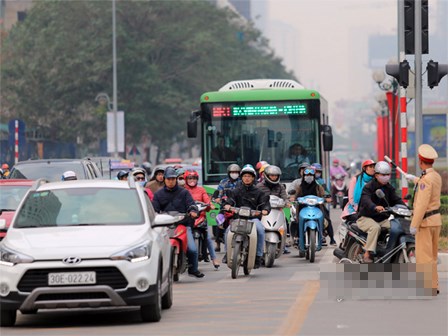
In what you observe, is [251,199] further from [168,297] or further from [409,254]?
[168,297]

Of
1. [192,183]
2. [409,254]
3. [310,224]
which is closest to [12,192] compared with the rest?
[192,183]

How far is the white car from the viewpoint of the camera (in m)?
13.3

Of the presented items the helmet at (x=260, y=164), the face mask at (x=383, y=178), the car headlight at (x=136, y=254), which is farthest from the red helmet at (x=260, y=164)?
the car headlight at (x=136, y=254)

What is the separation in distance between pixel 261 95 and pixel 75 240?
16716 millimetres

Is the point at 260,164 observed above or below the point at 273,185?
above

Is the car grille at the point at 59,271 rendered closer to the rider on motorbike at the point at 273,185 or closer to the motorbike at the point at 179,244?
the motorbike at the point at 179,244

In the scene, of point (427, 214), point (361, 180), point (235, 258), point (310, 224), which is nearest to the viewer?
point (427, 214)

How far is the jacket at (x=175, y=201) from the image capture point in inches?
749

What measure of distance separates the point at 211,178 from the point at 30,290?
16042mm

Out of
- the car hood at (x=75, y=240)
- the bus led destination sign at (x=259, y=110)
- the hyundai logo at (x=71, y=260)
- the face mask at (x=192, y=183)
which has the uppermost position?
the bus led destination sign at (x=259, y=110)

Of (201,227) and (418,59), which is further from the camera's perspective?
(418,59)

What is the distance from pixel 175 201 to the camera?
62.5 feet

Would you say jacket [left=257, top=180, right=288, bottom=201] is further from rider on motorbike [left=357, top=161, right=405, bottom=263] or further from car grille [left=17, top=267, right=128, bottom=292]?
car grille [left=17, top=267, right=128, bottom=292]

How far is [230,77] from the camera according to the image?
93375mm
